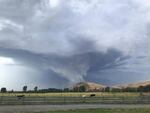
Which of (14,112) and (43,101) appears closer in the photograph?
(14,112)

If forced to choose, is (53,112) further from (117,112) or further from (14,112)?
(117,112)

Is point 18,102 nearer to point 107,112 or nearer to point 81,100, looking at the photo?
point 81,100

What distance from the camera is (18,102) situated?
184ft

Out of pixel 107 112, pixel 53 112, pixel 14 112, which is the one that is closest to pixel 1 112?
pixel 14 112

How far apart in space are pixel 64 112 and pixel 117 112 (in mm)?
4935

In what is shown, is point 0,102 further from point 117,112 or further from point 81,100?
point 117,112

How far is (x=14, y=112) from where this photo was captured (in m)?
34.5

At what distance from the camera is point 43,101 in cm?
5859

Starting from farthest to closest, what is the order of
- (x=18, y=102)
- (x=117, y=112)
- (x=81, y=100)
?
(x=81, y=100), (x=18, y=102), (x=117, y=112)

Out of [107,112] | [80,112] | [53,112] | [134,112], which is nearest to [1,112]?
[53,112]

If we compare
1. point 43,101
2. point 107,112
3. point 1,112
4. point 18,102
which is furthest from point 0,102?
point 107,112

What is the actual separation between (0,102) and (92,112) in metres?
25.0

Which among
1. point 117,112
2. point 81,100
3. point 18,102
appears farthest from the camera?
point 81,100

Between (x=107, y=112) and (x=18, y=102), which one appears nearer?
(x=107, y=112)
